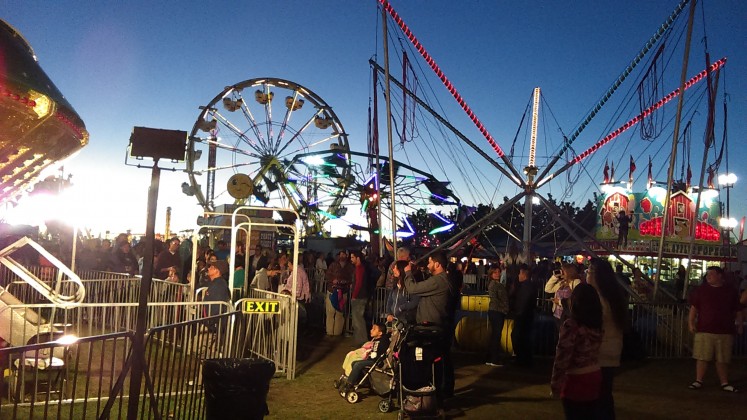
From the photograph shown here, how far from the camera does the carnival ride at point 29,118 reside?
Result: 233 inches

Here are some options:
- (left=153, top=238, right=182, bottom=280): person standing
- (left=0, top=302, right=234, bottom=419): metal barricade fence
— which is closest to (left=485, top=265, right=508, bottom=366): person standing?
(left=0, top=302, right=234, bottom=419): metal barricade fence

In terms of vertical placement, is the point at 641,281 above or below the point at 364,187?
below

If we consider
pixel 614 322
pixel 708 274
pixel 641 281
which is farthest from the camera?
pixel 641 281

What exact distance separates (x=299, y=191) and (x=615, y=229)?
650 inches

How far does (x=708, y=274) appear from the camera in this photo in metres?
8.90

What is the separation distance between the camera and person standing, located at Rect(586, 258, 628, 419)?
5.48 metres

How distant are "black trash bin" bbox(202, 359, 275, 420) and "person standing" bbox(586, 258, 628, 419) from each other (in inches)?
113

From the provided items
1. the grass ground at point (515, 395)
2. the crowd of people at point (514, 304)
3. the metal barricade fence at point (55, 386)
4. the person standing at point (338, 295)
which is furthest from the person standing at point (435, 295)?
the person standing at point (338, 295)

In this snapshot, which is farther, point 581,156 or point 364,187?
point 364,187

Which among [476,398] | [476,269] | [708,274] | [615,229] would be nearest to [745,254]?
[615,229]

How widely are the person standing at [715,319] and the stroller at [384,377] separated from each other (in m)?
4.30

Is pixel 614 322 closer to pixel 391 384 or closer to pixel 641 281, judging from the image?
pixel 391 384

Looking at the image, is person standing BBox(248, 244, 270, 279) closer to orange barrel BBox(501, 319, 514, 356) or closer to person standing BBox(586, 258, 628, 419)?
orange barrel BBox(501, 319, 514, 356)

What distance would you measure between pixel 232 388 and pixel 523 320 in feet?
20.2
